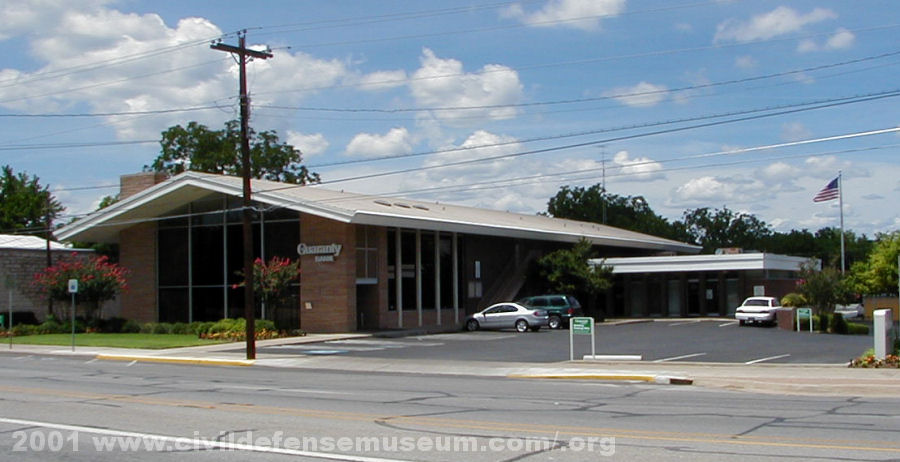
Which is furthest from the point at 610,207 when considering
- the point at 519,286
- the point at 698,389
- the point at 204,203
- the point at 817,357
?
the point at 698,389

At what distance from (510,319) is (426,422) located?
30034 mm

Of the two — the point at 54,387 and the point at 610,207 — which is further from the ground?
the point at 610,207

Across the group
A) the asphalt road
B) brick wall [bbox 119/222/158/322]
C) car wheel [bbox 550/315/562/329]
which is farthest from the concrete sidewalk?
car wheel [bbox 550/315/562/329]

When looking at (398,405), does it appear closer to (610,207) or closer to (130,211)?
(130,211)

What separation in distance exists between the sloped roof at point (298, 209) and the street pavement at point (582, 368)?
6505mm

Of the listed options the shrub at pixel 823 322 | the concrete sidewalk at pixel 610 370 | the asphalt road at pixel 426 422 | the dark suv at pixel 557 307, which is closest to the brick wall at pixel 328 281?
the concrete sidewalk at pixel 610 370

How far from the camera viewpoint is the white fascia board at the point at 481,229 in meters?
39.6

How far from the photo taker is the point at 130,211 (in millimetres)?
44688

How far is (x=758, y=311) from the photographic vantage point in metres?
44.8

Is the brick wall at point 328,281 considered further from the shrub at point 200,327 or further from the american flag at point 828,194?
the american flag at point 828,194

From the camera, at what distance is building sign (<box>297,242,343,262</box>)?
130 ft

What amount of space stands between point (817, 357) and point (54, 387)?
19.9 meters

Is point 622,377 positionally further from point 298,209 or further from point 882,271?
point 882,271

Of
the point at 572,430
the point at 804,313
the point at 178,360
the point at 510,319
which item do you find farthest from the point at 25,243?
the point at 572,430
